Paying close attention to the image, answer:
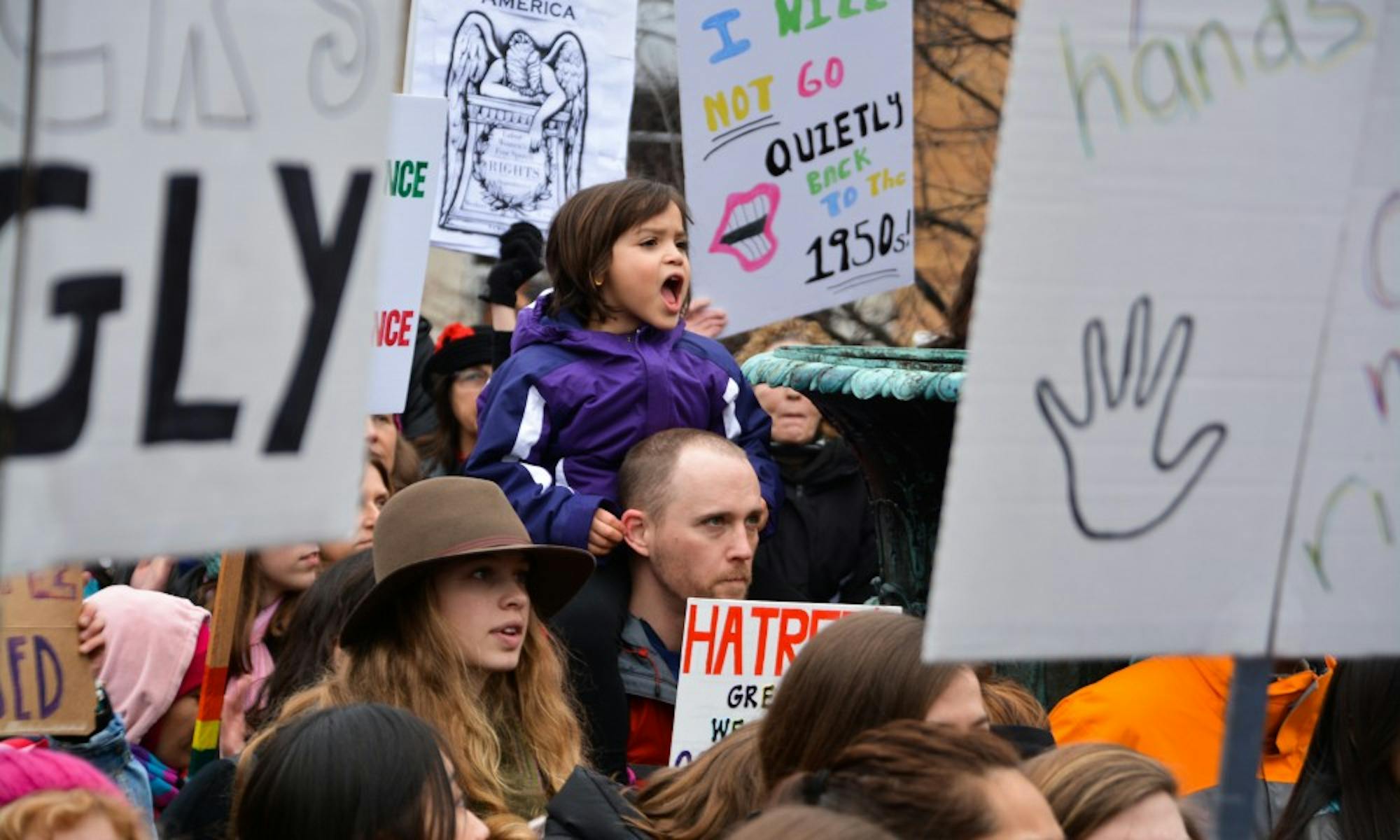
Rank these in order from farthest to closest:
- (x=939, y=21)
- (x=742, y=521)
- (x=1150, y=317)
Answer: (x=939, y=21)
(x=742, y=521)
(x=1150, y=317)

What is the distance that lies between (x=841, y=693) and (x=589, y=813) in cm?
56

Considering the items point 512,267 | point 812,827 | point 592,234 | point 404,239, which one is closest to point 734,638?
point 592,234

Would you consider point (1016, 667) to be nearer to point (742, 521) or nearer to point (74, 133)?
point (742, 521)

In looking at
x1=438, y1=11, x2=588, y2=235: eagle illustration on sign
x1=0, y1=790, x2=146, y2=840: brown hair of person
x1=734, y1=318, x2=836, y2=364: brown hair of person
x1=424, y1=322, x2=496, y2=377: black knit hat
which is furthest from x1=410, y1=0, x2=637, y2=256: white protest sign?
x1=0, y1=790, x2=146, y2=840: brown hair of person

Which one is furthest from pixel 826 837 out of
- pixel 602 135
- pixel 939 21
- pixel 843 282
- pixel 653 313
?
pixel 939 21

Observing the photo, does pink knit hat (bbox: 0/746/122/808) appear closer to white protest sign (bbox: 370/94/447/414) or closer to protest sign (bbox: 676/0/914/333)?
white protest sign (bbox: 370/94/447/414)

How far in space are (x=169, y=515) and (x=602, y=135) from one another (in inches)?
243

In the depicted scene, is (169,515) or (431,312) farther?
(431,312)

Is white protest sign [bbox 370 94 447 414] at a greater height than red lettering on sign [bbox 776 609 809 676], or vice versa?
white protest sign [bbox 370 94 447 414]

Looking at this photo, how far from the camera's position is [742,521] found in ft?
16.3

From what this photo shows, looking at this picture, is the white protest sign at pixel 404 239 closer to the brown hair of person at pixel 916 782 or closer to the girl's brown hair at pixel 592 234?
the girl's brown hair at pixel 592 234

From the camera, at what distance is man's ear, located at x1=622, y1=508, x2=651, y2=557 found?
495cm

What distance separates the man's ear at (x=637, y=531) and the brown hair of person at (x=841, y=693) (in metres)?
1.54

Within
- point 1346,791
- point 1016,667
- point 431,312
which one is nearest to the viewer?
point 1346,791
